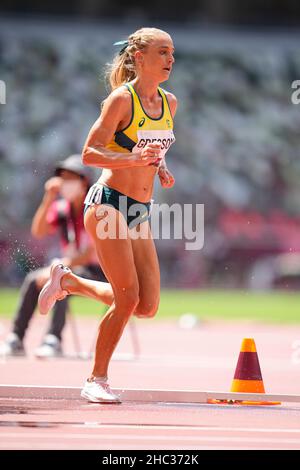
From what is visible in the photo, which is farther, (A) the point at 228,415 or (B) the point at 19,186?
(B) the point at 19,186

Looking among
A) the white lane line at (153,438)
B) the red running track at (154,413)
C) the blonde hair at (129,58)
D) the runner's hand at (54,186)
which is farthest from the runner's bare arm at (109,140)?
the runner's hand at (54,186)

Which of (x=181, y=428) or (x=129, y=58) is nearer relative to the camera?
(x=181, y=428)

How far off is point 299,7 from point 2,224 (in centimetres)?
A: 1451

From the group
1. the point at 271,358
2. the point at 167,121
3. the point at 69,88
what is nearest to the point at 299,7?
the point at 69,88

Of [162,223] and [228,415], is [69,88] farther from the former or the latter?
[228,415]

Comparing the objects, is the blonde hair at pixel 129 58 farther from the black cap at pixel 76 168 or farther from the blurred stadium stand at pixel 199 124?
the blurred stadium stand at pixel 199 124

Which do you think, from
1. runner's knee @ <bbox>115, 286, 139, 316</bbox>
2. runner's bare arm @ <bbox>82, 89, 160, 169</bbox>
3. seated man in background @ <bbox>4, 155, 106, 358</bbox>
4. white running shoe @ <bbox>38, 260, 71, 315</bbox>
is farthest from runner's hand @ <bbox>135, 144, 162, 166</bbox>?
seated man in background @ <bbox>4, 155, 106, 358</bbox>

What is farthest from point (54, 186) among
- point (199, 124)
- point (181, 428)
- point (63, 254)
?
point (199, 124)

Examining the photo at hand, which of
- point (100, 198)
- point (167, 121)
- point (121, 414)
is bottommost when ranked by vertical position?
point (121, 414)

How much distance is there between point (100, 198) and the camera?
8.46m

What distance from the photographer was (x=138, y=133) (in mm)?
8508

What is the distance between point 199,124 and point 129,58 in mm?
35610

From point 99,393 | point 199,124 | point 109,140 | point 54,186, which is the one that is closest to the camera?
point 109,140

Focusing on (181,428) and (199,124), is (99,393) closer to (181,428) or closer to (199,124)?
(181,428)
